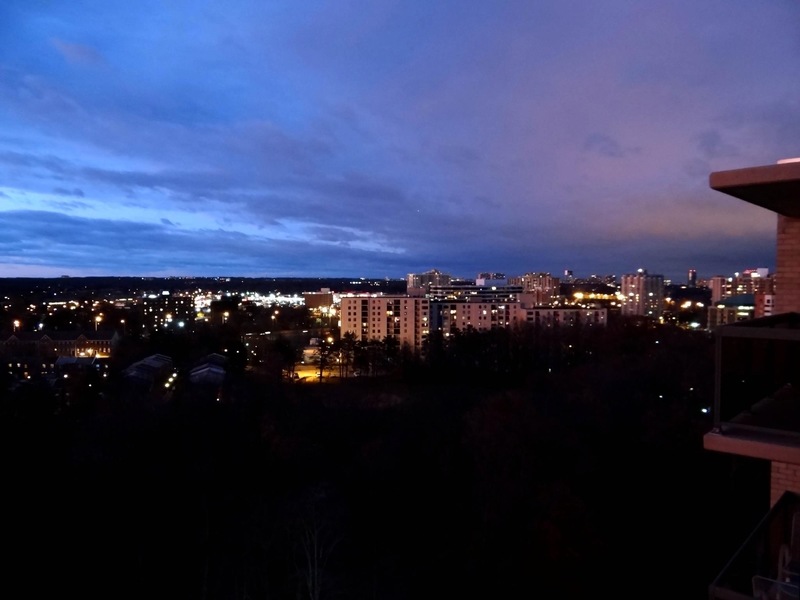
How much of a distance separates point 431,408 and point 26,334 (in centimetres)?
1695

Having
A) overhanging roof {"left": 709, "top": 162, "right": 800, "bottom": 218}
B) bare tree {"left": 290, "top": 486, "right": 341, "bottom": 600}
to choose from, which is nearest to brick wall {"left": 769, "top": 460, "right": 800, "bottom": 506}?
overhanging roof {"left": 709, "top": 162, "right": 800, "bottom": 218}

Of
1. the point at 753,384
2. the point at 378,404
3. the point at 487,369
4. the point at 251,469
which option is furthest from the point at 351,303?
the point at 753,384

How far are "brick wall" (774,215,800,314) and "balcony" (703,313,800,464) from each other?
18 cm

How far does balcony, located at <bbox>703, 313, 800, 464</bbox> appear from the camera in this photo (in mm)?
1563

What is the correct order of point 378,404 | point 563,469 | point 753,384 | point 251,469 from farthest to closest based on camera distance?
point 378,404 < point 251,469 < point 563,469 < point 753,384

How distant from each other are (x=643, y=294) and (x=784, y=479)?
3852 centimetres

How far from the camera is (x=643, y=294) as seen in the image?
37.8 metres

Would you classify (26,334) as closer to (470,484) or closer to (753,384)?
(470,484)

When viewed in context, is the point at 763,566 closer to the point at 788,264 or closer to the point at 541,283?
the point at 788,264

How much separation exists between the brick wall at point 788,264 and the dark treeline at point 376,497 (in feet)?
15.2

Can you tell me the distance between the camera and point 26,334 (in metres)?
20.9

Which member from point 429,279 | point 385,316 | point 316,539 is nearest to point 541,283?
point 429,279

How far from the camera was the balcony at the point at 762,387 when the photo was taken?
1.56 metres

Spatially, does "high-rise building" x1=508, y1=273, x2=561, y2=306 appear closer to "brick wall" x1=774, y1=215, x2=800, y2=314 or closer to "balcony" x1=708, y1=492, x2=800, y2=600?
"brick wall" x1=774, y1=215, x2=800, y2=314
